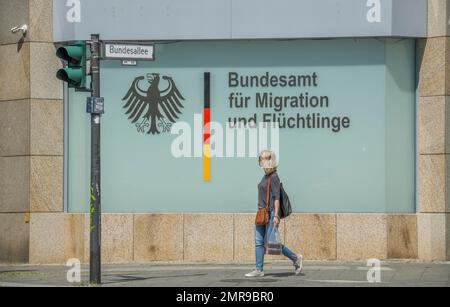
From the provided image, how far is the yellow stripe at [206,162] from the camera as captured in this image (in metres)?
19.0

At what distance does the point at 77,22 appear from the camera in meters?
19.0

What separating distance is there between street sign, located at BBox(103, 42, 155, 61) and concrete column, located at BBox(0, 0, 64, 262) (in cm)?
434

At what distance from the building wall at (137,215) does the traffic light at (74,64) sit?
14.5 ft

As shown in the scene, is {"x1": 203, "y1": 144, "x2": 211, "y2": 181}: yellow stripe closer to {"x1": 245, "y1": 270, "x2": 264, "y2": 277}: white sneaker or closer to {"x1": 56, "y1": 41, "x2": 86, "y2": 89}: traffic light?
{"x1": 245, "y1": 270, "x2": 264, "y2": 277}: white sneaker

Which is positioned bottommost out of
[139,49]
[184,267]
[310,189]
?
[184,267]

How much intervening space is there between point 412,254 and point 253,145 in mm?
3141

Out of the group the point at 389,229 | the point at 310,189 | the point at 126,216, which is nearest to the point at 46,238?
the point at 126,216

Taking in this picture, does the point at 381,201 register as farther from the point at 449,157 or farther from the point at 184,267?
the point at 184,267

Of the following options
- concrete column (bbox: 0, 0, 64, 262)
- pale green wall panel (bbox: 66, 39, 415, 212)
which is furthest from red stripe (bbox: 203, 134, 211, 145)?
concrete column (bbox: 0, 0, 64, 262)

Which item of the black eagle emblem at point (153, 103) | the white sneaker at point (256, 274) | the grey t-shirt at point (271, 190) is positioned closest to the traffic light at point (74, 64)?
the grey t-shirt at point (271, 190)

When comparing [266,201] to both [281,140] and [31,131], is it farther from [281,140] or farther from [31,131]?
[31,131]

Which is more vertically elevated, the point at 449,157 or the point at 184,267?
the point at 449,157

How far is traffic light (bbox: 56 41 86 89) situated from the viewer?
14766 millimetres
